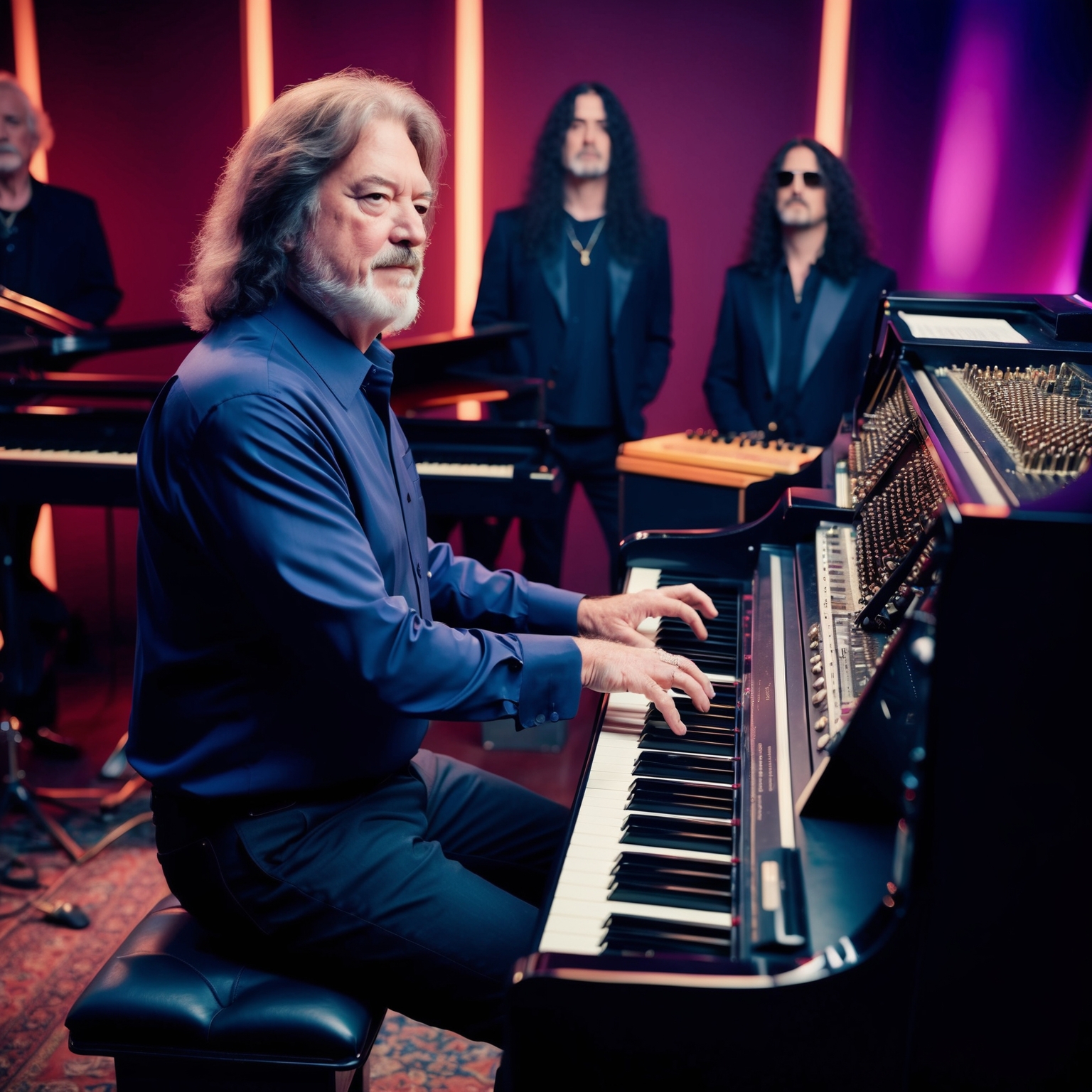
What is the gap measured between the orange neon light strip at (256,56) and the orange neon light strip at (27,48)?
3.33ft

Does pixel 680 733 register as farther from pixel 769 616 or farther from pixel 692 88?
pixel 692 88

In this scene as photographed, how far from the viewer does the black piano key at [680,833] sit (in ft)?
4.64

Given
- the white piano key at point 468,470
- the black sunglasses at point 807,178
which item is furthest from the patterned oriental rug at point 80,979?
the black sunglasses at point 807,178

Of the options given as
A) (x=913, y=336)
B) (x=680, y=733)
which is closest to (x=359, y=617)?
(x=680, y=733)

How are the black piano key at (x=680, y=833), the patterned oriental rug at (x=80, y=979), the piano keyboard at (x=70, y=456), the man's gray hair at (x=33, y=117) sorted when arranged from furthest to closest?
the man's gray hair at (x=33, y=117), the piano keyboard at (x=70, y=456), the patterned oriental rug at (x=80, y=979), the black piano key at (x=680, y=833)

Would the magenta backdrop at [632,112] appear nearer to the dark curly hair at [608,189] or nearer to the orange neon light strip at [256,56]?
the orange neon light strip at [256,56]

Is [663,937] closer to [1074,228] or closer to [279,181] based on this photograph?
[279,181]

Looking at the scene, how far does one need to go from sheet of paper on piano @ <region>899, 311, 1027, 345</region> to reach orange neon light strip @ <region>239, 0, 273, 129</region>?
409cm

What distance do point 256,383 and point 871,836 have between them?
3.26 ft

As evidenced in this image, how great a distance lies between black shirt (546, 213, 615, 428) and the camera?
4.59 metres

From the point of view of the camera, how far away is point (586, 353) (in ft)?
15.1

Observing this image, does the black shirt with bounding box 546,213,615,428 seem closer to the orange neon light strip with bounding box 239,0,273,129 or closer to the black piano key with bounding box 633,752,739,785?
the orange neon light strip with bounding box 239,0,273,129

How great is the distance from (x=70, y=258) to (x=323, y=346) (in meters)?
3.48

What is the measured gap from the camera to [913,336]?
2170 mm
